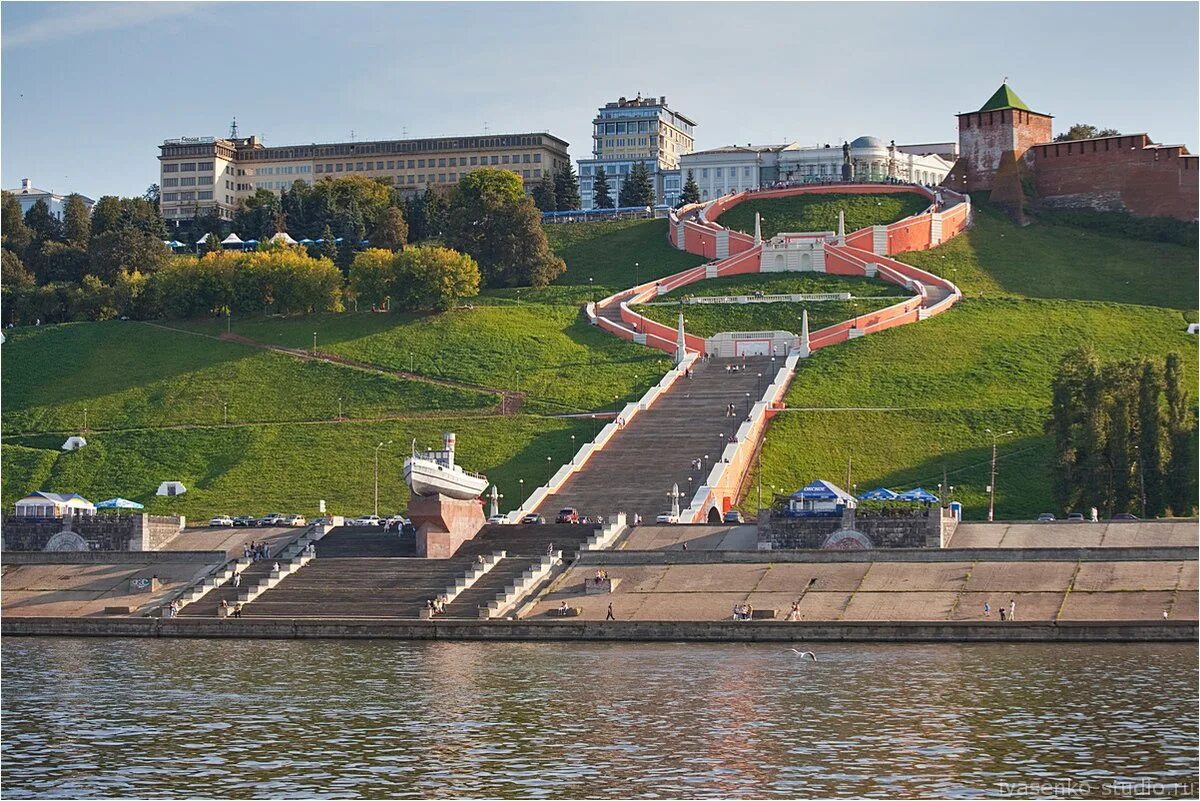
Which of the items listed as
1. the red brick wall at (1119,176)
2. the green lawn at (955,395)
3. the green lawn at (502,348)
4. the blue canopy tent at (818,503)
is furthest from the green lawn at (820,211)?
the blue canopy tent at (818,503)

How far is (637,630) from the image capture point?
47.2 meters

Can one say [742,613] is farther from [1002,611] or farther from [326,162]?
[326,162]

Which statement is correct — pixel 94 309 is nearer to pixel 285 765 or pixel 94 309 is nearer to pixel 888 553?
pixel 888 553

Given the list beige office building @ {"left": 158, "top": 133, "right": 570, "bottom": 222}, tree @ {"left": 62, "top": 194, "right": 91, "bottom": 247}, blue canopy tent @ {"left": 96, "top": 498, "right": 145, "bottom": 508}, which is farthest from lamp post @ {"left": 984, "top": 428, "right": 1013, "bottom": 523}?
beige office building @ {"left": 158, "top": 133, "right": 570, "bottom": 222}

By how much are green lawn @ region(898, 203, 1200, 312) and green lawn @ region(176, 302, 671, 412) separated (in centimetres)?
2111

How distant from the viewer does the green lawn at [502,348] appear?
83.8 metres

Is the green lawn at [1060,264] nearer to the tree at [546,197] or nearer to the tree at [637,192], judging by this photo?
the tree at [637,192]

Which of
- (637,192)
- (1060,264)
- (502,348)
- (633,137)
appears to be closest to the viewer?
(502,348)

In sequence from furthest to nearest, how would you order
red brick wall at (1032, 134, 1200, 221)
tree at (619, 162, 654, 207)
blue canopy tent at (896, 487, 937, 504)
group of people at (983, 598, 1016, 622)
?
tree at (619, 162, 654, 207)
red brick wall at (1032, 134, 1200, 221)
blue canopy tent at (896, 487, 937, 504)
group of people at (983, 598, 1016, 622)

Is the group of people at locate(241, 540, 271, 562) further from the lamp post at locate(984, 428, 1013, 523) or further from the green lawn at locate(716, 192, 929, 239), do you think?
the green lawn at locate(716, 192, 929, 239)

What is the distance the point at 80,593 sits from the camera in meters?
56.1

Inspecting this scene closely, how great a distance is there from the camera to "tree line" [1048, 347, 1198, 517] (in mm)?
60875

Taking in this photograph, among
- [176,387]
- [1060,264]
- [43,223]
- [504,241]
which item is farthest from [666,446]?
[43,223]

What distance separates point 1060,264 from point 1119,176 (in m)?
11.7
